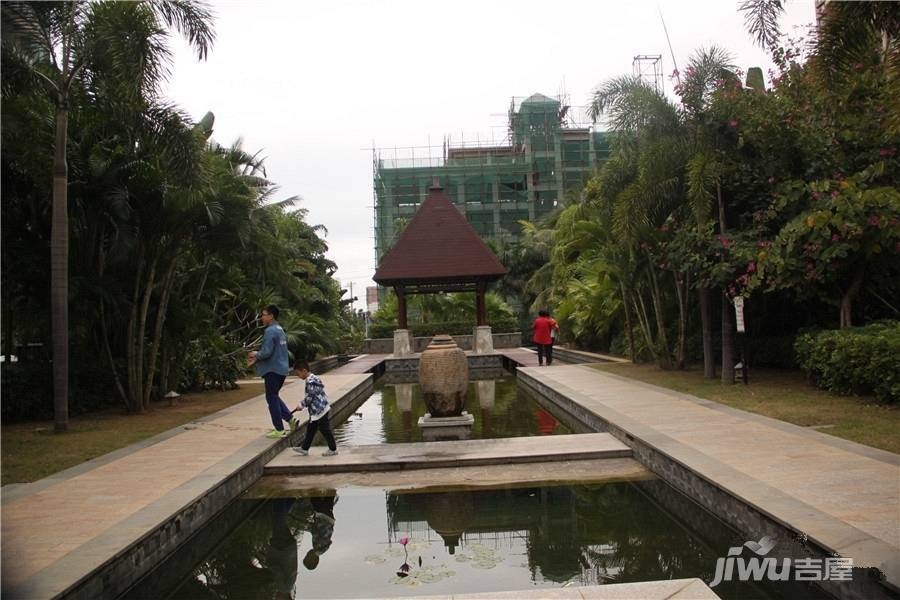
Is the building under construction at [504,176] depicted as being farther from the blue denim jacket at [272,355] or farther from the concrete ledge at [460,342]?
the blue denim jacket at [272,355]

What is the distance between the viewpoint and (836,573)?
14.5 feet

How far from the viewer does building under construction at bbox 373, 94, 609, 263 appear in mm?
54125

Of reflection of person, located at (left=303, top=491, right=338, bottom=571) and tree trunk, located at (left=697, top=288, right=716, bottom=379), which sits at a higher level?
tree trunk, located at (left=697, top=288, right=716, bottom=379)

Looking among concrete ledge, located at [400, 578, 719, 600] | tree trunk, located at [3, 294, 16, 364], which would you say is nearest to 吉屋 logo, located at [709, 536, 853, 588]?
concrete ledge, located at [400, 578, 719, 600]

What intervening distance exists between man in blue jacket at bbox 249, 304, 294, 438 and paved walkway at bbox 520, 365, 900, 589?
442cm

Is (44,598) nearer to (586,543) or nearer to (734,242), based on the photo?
(586,543)

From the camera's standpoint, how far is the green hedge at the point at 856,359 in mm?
10617

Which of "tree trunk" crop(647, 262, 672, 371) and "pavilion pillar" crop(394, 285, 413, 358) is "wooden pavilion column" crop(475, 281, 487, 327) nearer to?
"pavilion pillar" crop(394, 285, 413, 358)

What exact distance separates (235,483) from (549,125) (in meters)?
50.0

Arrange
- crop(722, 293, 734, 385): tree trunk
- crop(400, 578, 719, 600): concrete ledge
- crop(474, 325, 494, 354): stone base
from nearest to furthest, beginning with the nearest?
A: crop(400, 578, 719, 600): concrete ledge < crop(722, 293, 734, 385): tree trunk < crop(474, 325, 494, 354): stone base

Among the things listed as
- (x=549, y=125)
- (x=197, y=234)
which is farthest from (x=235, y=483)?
(x=549, y=125)

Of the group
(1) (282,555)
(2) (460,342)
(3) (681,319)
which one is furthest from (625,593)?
(2) (460,342)

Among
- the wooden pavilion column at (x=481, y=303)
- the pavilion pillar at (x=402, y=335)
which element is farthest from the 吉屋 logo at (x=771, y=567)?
the wooden pavilion column at (x=481, y=303)

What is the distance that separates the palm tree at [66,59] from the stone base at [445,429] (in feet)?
17.6
